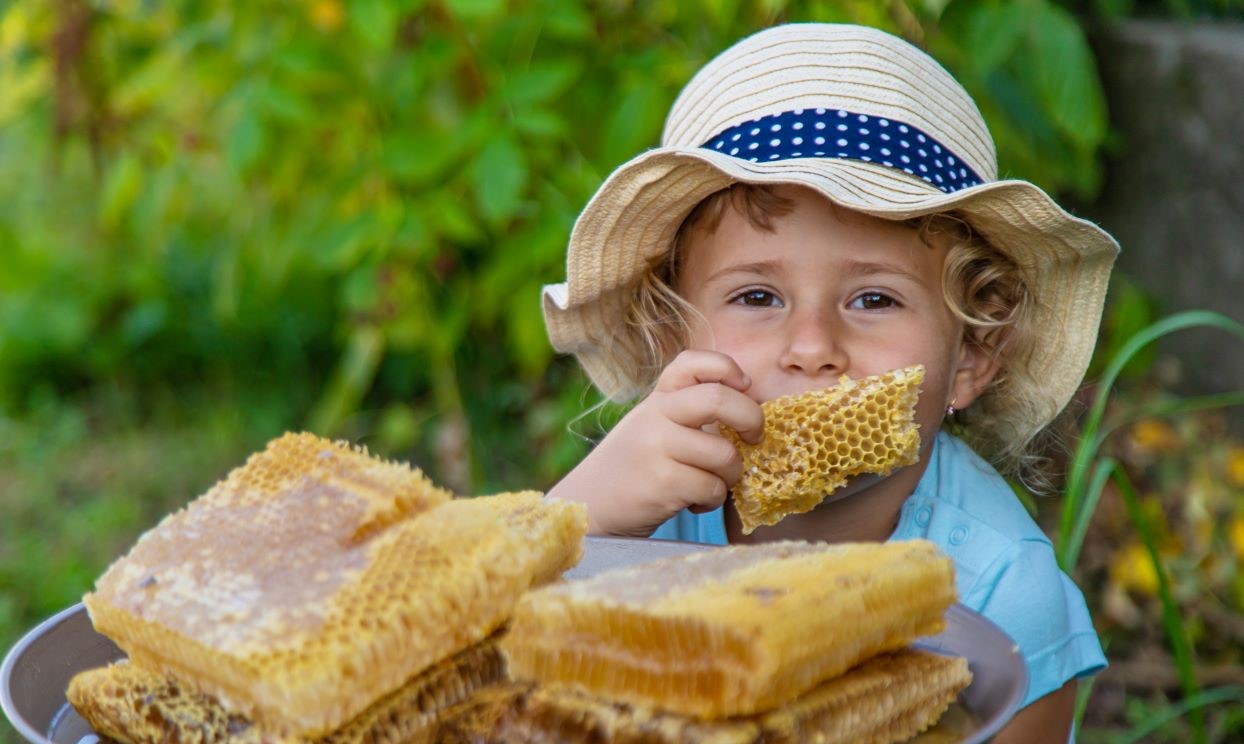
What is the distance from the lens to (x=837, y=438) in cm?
166

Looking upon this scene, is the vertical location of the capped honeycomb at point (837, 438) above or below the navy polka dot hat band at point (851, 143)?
below

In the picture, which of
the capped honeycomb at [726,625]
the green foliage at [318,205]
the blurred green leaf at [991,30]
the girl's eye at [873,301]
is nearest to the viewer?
the capped honeycomb at [726,625]

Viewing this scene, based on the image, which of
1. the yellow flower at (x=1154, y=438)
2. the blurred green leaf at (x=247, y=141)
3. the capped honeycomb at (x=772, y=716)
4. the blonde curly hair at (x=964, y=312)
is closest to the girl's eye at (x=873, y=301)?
the blonde curly hair at (x=964, y=312)

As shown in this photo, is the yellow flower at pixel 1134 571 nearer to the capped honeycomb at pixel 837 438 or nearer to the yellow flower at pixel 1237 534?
the yellow flower at pixel 1237 534

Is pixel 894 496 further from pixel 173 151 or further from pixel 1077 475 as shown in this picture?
pixel 173 151

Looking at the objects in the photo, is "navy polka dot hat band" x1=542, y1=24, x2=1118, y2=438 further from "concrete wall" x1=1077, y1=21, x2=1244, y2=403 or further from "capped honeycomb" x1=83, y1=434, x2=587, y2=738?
"concrete wall" x1=1077, y1=21, x2=1244, y2=403

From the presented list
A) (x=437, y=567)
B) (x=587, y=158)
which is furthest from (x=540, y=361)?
(x=437, y=567)

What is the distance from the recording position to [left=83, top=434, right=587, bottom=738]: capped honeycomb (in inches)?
41.5

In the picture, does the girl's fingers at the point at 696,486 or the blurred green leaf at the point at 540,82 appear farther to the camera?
the blurred green leaf at the point at 540,82

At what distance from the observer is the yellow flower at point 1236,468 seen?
327cm

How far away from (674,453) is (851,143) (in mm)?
487

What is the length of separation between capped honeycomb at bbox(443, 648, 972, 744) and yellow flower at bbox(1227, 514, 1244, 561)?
2.22 metres

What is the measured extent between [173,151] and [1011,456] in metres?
2.54

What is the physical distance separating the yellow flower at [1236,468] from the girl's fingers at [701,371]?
2.00 meters
